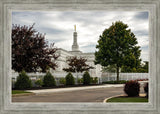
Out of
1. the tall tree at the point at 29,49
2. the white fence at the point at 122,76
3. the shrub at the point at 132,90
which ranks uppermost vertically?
the tall tree at the point at 29,49

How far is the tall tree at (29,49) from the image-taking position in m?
11.5

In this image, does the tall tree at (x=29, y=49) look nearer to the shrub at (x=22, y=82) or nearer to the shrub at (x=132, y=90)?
the shrub at (x=22, y=82)

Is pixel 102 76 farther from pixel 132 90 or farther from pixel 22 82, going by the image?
pixel 132 90

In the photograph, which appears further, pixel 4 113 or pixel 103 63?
pixel 103 63

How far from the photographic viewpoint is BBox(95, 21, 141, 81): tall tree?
52.9 feet

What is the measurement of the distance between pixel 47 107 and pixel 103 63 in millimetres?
12926

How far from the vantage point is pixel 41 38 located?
12062 mm

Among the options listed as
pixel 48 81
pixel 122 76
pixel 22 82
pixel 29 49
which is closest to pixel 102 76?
pixel 122 76

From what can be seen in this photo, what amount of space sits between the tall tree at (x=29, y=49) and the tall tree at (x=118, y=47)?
550 centimetres

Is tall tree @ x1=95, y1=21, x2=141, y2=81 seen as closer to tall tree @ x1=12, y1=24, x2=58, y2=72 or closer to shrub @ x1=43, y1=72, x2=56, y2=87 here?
tall tree @ x1=12, y1=24, x2=58, y2=72

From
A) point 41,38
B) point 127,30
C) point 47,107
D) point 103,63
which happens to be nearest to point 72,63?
point 103,63

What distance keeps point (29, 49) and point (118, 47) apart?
7653mm

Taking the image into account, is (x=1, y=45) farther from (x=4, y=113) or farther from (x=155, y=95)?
(x=155, y=95)

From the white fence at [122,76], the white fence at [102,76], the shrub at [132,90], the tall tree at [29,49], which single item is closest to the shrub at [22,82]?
the tall tree at [29,49]
